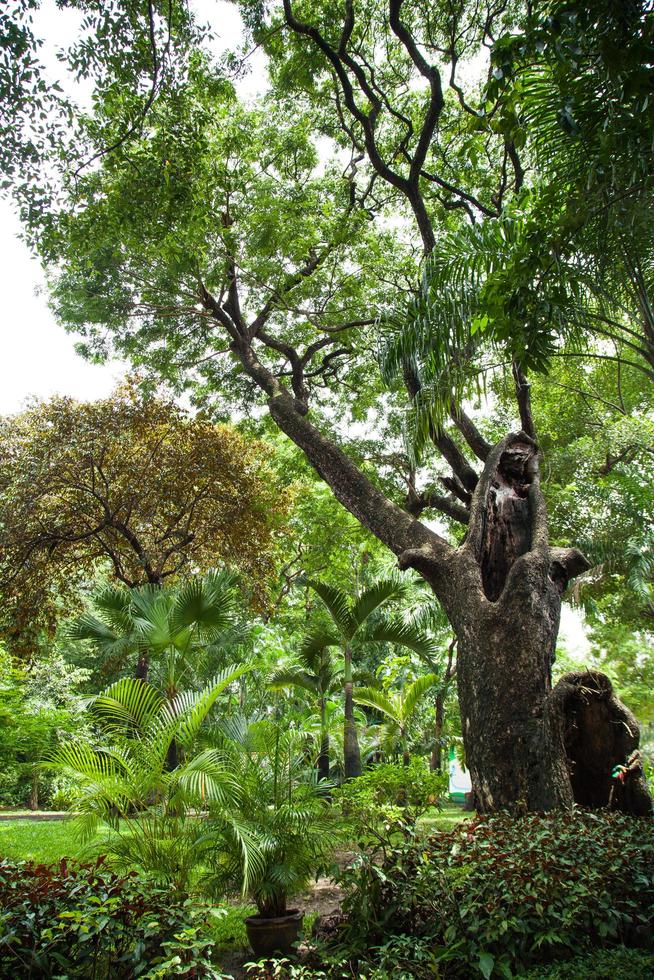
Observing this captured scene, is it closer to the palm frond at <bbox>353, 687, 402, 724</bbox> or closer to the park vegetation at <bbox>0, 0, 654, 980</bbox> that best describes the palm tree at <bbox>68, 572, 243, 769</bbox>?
the park vegetation at <bbox>0, 0, 654, 980</bbox>

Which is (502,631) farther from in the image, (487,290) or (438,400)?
(487,290)

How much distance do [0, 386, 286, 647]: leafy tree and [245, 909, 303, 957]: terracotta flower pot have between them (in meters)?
6.17

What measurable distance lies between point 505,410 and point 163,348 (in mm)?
6700

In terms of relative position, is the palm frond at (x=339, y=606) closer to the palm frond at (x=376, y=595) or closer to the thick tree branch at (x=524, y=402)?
the palm frond at (x=376, y=595)

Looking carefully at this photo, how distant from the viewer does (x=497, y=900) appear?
131 inches

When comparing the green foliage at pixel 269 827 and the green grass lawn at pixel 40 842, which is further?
the green grass lawn at pixel 40 842

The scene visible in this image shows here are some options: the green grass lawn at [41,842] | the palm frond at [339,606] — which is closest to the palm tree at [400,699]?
the palm frond at [339,606]

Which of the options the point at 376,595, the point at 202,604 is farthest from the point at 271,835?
the point at 376,595

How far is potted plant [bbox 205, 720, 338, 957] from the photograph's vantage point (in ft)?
16.0

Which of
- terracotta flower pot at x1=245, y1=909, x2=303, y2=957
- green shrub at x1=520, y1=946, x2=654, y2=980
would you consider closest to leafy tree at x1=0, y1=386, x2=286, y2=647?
terracotta flower pot at x1=245, y1=909, x2=303, y2=957

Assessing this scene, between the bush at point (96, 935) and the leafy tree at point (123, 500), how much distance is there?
7.35 meters

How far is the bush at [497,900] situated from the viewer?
3.22 metres

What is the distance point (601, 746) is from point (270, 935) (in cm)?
337

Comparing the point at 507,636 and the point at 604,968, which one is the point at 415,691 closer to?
the point at 507,636
